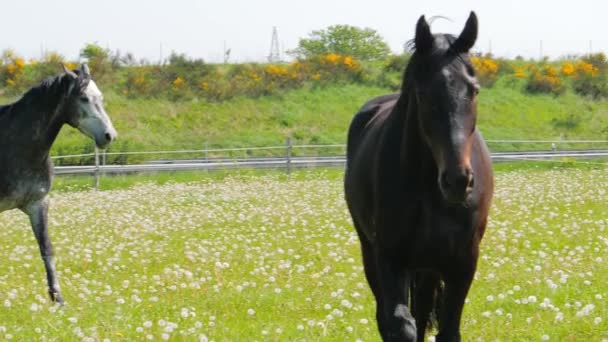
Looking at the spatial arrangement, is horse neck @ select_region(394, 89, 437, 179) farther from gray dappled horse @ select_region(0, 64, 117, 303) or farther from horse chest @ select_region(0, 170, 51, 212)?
horse chest @ select_region(0, 170, 51, 212)

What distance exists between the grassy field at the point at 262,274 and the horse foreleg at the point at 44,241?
23 centimetres

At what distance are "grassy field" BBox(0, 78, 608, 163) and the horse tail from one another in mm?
32020

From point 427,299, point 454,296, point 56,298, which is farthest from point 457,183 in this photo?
point 56,298

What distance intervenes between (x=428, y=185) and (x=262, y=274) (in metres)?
4.50

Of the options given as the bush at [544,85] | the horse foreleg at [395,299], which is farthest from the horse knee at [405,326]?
the bush at [544,85]

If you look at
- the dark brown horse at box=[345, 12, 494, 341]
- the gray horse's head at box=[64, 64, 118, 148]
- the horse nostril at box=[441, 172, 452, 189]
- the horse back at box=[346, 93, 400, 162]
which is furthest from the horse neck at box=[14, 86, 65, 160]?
the horse nostril at box=[441, 172, 452, 189]

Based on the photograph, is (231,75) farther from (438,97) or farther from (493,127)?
(438,97)

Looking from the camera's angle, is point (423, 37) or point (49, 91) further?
point (49, 91)

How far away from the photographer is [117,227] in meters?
13.4

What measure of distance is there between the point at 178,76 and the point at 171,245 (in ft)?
127

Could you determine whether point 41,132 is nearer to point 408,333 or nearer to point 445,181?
point 408,333

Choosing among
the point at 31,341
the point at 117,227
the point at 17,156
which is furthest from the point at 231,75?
the point at 31,341

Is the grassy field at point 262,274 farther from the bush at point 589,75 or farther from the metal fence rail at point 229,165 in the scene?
the bush at point 589,75

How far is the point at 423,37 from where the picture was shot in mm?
4465
